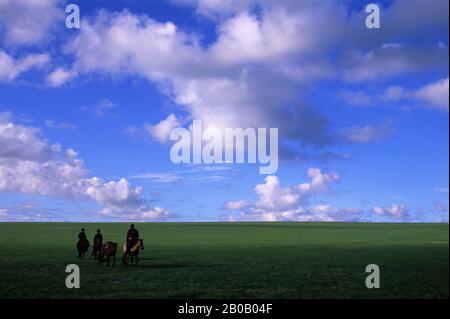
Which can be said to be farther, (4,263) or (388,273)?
(4,263)

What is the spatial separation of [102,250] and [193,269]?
5519 millimetres

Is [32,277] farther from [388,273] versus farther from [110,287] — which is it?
[388,273]

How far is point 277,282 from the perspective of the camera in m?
22.2
